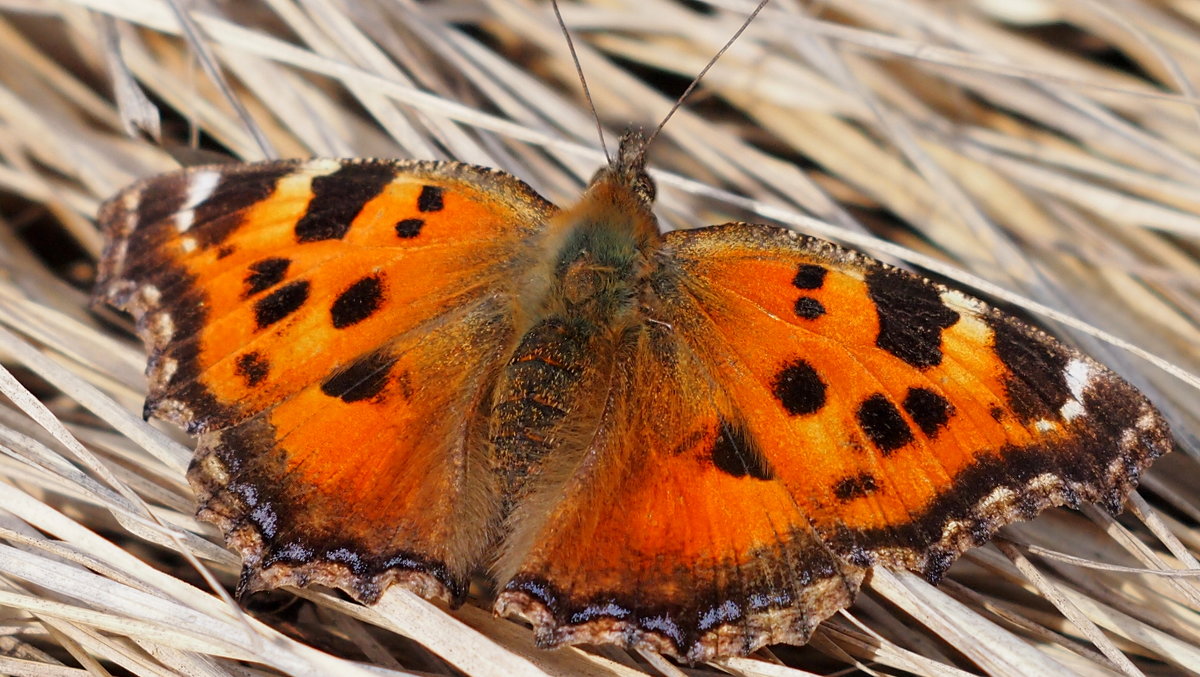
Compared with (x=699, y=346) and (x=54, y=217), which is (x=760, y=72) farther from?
(x=54, y=217)

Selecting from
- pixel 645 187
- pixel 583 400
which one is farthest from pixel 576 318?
pixel 645 187

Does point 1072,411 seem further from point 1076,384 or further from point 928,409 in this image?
point 928,409

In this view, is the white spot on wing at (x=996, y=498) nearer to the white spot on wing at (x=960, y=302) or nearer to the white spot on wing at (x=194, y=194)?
the white spot on wing at (x=960, y=302)

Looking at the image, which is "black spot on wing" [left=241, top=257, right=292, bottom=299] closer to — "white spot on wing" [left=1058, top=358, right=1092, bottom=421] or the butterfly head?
the butterfly head

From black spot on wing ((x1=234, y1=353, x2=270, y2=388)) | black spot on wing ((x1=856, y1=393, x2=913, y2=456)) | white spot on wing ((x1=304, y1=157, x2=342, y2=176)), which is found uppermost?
white spot on wing ((x1=304, y1=157, x2=342, y2=176))

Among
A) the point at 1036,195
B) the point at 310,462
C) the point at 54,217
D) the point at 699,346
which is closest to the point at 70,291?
the point at 54,217

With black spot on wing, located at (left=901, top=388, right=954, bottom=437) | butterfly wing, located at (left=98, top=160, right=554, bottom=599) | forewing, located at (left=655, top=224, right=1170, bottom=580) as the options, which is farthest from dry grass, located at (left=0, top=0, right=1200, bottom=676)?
black spot on wing, located at (left=901, top=388, right=954, bottom=437)
